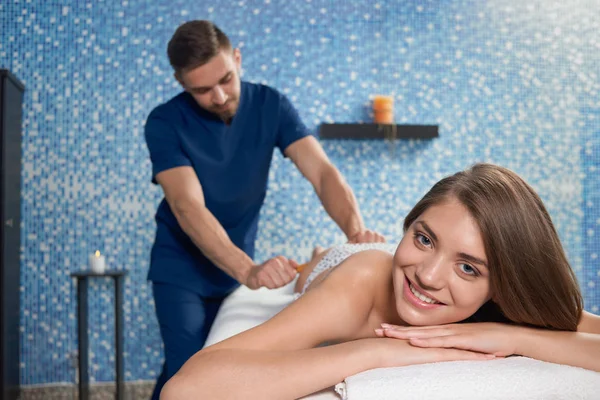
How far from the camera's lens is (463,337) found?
1.06 metres

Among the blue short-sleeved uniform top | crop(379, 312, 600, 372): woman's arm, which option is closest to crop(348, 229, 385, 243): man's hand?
the blue short-sleeved uniform top

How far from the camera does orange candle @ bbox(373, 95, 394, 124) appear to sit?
11.3 ft

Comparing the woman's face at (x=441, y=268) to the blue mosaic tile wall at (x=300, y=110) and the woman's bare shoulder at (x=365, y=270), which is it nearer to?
the woman's bare shoulder at (x=365, y=270)

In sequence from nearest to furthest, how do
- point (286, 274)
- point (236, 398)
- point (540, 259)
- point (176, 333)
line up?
point (236, 398) < point (540, 259) < point (286, 274) < point (176, 333)

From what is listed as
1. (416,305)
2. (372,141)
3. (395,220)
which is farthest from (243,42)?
(416,305)

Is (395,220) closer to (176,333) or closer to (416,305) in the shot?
(176,333)

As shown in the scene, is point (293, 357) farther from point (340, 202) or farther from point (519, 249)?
point (340, 202)

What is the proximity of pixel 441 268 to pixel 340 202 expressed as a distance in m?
1.04

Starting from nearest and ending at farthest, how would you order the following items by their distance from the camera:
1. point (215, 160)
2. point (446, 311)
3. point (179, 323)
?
point (446, 311) < point (179, 323) < point (215, 160)

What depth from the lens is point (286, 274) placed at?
1.51 meters

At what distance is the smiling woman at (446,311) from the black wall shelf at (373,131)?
87.7 inches

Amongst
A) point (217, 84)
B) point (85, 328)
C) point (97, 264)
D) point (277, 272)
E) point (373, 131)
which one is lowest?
point (85, 328)

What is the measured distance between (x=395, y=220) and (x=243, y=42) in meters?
1.40

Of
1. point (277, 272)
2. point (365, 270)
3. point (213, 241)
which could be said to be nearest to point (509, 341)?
point (365, 270)
